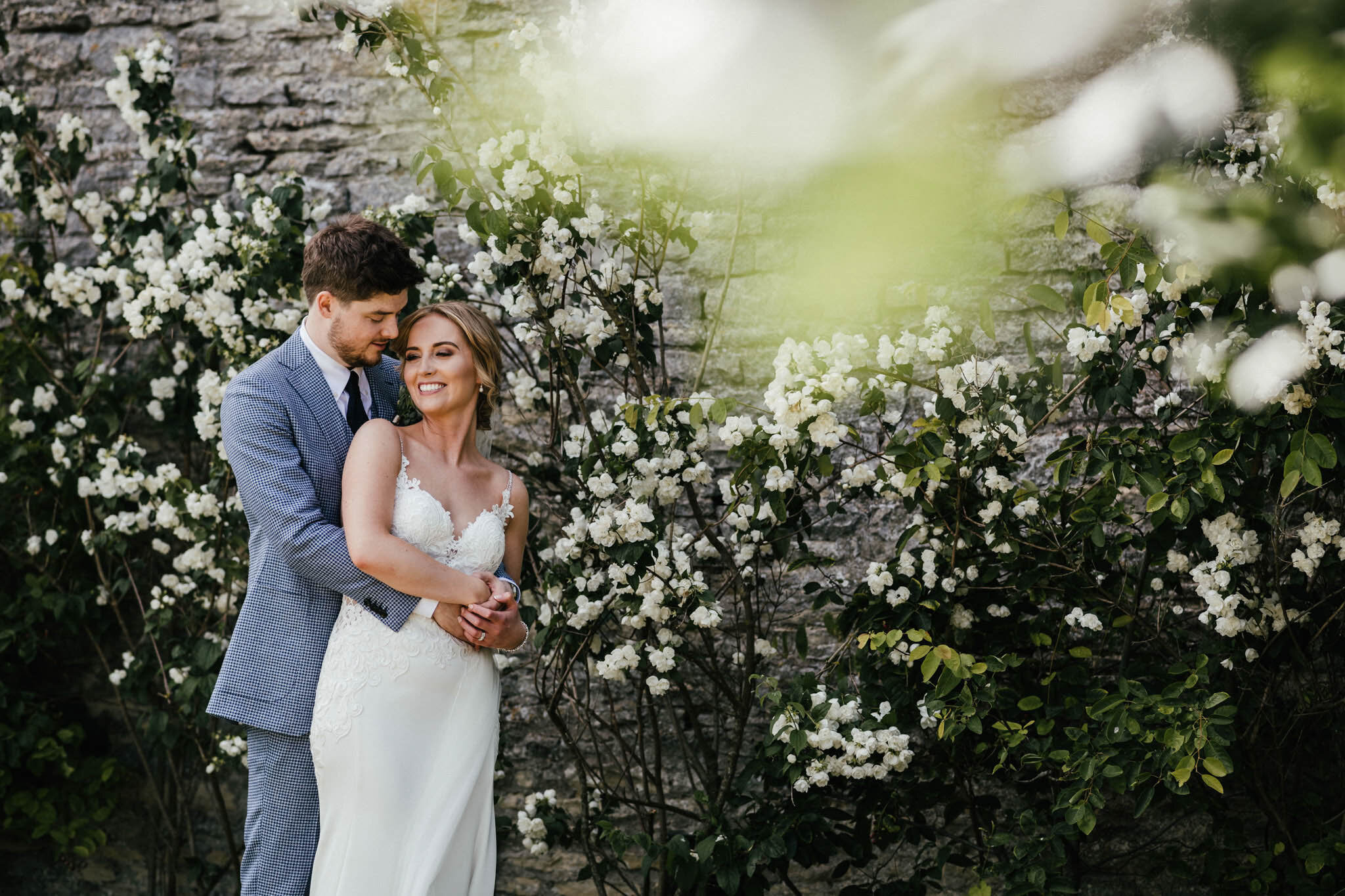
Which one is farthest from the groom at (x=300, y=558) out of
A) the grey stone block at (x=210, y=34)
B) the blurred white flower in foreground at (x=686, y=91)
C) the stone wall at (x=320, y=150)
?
the grey stone block at (x=210, y=34)

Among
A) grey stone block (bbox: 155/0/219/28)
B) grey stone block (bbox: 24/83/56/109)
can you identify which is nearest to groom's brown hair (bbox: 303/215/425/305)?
grey stone block (bbox: 155/0/219/28)

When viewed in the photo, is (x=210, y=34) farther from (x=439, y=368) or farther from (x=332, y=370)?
(x=439, y=368)

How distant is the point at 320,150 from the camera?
385cm

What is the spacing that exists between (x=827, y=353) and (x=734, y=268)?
1.14m

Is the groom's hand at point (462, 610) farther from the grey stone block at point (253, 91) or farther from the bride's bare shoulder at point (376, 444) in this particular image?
the grey stone block at point (253, 91)

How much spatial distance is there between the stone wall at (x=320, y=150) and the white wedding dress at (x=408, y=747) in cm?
131

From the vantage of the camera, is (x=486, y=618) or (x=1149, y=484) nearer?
(x=486, y=618)

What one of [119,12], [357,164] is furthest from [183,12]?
[357,164]

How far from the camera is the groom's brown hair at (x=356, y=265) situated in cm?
244

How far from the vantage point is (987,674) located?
9.50ft

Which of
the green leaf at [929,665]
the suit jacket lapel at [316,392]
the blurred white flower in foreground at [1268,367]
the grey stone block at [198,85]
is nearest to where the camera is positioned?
the blurred white flower in foreground at [1268,367]

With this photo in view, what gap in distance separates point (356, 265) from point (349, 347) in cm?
19

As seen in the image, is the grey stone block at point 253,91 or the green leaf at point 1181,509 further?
the grey stone block at point 253,91

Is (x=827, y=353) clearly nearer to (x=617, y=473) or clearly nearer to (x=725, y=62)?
(x=617, y=473)
